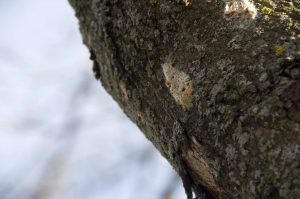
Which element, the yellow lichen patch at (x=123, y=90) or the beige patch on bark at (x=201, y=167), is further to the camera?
the yellow lichen patch at (x=123, y=90)

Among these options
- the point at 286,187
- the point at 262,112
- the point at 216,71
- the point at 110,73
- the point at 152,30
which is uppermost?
the point at 110,73

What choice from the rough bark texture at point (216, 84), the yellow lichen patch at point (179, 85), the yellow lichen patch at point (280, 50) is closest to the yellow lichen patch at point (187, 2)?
the rough bark texture at point (216, 84)

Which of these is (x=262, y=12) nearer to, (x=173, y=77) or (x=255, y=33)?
(x=255, y=33)

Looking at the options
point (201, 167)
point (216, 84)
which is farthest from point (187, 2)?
point (201, 167)

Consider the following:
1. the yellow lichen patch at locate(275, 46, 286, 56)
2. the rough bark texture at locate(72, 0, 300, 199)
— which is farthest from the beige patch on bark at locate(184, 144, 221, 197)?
the yellow lichen patch at locate(275, 46, 286, 56)

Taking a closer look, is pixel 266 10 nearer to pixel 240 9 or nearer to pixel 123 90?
pixel 240 9

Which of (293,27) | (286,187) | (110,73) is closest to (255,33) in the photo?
(293,27)

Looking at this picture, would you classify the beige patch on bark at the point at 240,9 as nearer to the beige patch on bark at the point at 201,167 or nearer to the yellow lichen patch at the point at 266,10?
the yellow lichen patch at the point at 266,10

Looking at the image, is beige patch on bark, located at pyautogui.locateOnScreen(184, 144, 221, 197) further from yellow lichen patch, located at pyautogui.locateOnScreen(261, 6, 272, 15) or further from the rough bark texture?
yellow lichen patch, located at pyautogui.locateOnScreen(261, 6, 272, 15)

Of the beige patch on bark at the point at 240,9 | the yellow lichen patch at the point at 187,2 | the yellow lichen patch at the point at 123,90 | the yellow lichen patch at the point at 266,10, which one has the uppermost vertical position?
the yellow lichen patch at the point at 123,90
